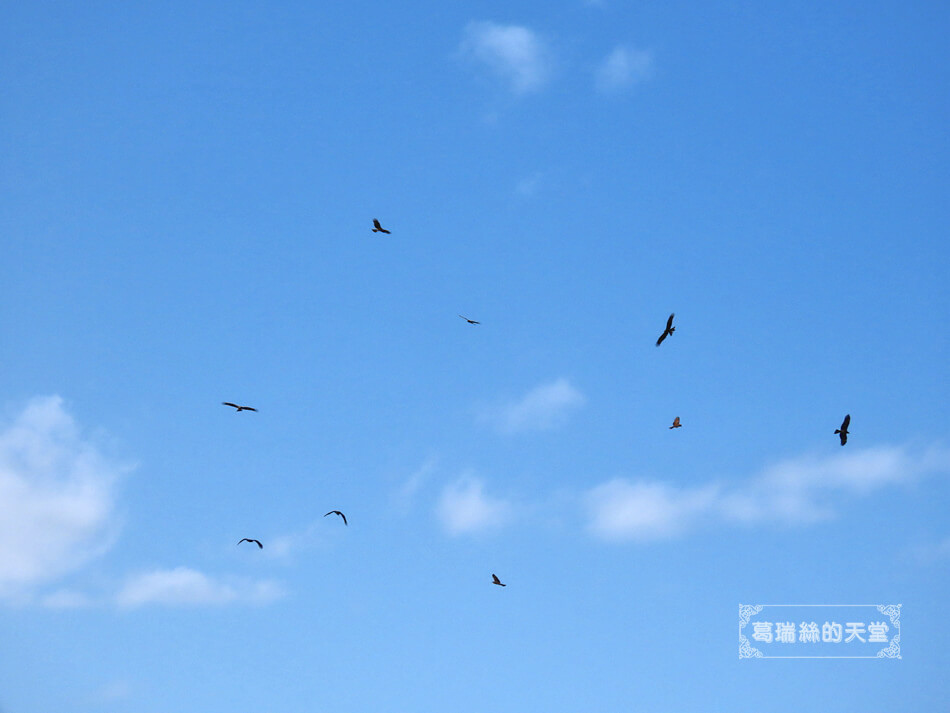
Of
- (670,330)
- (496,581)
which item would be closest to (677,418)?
(670,330)

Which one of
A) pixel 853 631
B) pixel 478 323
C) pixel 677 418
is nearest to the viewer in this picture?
pixel 478 323

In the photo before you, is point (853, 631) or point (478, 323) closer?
point (478, 323)

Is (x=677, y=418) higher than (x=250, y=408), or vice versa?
(x=677, y=418)

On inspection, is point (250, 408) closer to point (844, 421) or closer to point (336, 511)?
point (336, 511)

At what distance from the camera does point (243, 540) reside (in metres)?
78.1

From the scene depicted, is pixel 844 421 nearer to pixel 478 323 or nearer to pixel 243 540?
pixel 478 323

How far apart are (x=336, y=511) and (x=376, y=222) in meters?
22.3

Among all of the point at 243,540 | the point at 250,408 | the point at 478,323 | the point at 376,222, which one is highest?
the point at 376,222

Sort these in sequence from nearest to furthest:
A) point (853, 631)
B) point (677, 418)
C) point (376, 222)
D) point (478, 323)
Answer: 1. point (478, 323)
2. point (376, 222)
3. point (677, 418)
4. point (853, 631)

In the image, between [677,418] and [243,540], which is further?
[677,418]

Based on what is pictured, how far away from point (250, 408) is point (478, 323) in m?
17.7

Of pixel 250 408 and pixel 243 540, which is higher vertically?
pixel 250 408

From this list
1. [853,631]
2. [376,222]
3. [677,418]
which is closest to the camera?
[376,222]

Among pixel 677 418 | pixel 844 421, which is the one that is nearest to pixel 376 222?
pixel 677 418
